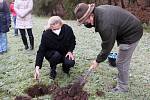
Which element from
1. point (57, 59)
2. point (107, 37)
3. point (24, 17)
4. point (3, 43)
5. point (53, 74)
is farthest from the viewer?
point (3, 43)

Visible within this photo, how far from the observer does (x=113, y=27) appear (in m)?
5.85

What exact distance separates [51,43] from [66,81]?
2.57ft

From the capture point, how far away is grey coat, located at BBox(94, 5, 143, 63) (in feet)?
18.9

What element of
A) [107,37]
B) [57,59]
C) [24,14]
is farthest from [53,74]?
[24,14]

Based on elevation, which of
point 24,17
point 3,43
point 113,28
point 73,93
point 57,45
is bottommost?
point 3,43

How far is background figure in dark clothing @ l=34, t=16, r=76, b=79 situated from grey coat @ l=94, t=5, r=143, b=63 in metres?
1.22

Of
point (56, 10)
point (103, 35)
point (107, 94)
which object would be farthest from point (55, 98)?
point (56, 10)

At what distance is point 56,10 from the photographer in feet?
82.9

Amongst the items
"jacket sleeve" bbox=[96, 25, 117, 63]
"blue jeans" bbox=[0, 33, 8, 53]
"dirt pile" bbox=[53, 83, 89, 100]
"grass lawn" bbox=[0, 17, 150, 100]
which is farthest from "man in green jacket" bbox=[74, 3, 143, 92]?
"blue jeans" bbox=[0, 33, 8, 53]

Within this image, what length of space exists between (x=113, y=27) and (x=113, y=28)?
15 millimetres

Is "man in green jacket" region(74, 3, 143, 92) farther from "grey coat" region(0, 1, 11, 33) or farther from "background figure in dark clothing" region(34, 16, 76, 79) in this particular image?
"grey coat" region(0, 1, 11, 33)

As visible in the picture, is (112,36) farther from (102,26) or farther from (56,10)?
(56,10)

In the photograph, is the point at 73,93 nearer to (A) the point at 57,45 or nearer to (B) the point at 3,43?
(A) the point at 57,45

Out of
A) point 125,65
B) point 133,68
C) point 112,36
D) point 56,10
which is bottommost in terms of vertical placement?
point 56,10
